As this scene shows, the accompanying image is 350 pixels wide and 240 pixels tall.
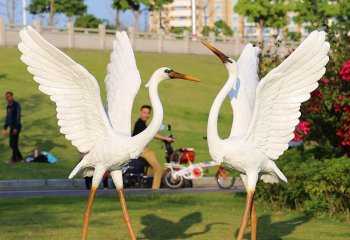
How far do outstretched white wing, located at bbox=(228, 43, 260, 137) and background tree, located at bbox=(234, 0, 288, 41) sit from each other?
216 feet

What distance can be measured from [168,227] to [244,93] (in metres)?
2.49

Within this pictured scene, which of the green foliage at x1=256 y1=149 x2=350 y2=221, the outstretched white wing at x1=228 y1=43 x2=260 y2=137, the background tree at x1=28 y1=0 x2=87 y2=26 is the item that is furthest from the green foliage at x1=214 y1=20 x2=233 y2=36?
the outstretched white wing at x1=228 y1=43 x2=260 y2=137

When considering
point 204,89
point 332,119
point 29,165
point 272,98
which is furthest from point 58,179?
point 204,89

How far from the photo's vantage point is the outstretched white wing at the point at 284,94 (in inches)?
429

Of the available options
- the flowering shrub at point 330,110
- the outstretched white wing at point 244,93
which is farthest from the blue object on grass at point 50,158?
the outstretched white wing at point 244,93

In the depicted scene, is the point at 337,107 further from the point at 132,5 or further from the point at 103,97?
the point at 132,5

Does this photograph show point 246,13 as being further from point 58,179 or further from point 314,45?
point 314,45

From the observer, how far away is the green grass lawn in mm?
12844

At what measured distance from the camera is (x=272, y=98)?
436 inches

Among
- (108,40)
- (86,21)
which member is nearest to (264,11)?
(86,21)

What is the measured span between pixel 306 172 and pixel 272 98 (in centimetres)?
419

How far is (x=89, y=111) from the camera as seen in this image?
11.4 metres

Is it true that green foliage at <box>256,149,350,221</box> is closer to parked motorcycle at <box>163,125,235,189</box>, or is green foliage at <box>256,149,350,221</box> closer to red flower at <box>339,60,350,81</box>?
red flower at <box>339,60,350,81</box>

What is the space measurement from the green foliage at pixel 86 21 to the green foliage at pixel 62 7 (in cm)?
93
